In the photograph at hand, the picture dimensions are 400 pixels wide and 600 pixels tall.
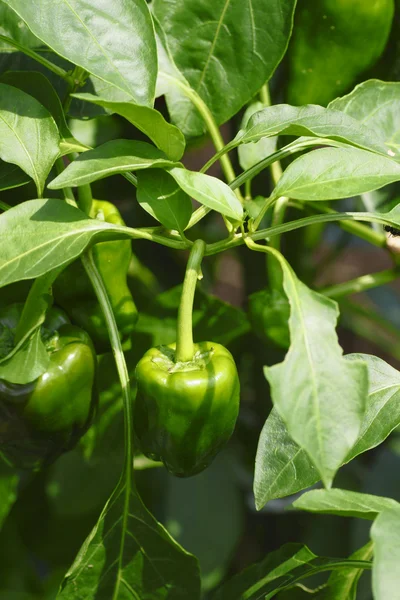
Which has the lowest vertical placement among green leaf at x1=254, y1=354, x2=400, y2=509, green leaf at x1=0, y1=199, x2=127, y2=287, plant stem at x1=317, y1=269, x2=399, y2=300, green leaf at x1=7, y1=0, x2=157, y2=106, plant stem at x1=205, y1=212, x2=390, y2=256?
plant stem at x1=317, y1=269, x2=399, y2=300

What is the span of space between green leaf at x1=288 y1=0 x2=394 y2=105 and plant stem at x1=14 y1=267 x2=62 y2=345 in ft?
1.33

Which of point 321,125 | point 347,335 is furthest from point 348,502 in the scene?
point 347,335

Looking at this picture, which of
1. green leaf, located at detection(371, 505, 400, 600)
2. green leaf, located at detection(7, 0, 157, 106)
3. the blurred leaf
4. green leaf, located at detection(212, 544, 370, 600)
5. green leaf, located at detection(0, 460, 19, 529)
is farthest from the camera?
the blurred leaf

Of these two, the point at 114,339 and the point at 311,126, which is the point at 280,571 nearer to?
the point at 114,339

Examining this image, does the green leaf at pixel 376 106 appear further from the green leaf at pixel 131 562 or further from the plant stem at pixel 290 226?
the green leaf at pixel 131 562

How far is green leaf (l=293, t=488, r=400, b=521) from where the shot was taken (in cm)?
52

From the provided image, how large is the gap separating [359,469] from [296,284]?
2.55 feet

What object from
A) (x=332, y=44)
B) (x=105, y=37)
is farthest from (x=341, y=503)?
(x=332, y=44)

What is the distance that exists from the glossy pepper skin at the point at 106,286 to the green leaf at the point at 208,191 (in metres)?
0.17

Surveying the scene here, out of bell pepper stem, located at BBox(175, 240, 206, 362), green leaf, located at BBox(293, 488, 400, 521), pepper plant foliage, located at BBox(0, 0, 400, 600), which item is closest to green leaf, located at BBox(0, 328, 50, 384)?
pepper plant foliage, located at BBox(0, 0, 400, 600)

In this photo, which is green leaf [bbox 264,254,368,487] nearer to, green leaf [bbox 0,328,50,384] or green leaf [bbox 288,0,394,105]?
green leaf [bbox 0,328,50,384]

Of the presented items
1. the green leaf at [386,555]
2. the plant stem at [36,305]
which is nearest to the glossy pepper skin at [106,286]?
the plant stem at [36,305]

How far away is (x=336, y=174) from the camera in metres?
0.56

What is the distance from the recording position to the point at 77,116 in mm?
762
